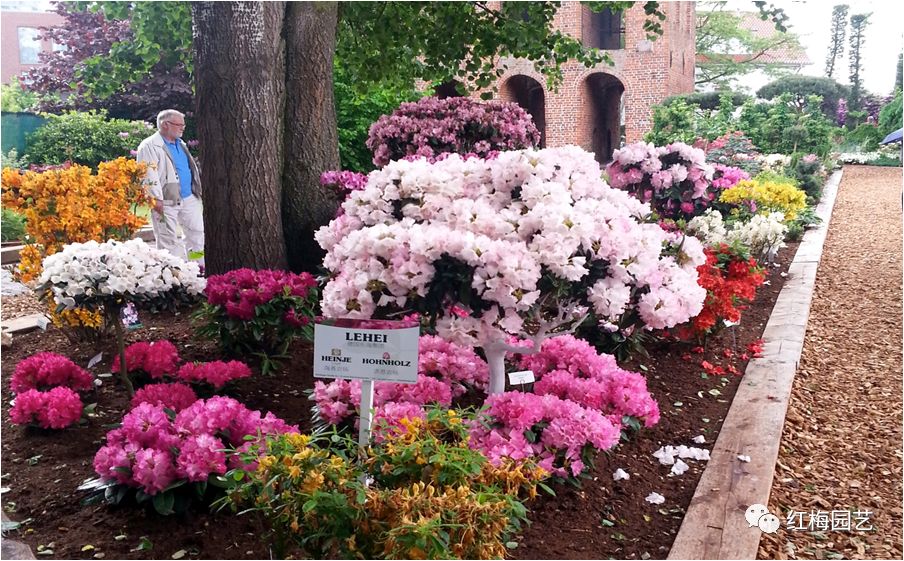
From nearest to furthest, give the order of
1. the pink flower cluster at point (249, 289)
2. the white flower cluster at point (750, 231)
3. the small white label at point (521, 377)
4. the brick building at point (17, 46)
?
the small white label at point (521, 377) < the pink flower cluster at point (249, 289) < the white flower cluster at point (750, 231) < the brick building at point (17, 46)

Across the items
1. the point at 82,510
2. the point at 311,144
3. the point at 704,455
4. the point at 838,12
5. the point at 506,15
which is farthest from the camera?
the point at 838,12

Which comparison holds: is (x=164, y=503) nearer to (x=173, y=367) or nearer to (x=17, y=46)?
(x=173, y=367)

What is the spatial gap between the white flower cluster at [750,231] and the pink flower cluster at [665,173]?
676mm

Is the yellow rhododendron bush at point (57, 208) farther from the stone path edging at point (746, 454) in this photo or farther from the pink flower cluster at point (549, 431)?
the stone path edging at point (746, 454)

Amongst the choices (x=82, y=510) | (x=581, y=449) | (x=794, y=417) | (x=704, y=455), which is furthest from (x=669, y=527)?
(x=82, y=510)

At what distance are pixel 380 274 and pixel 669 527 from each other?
124 centimetres

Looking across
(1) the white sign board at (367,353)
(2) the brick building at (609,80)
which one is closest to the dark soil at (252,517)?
(1) the white sign board at (367,353)

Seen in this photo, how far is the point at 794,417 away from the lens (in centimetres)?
367

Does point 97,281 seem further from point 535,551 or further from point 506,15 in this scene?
point 506,15

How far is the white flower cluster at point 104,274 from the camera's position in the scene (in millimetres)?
3080

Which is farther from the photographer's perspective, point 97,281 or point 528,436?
point 97,281

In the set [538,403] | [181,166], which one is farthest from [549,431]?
[181,166]

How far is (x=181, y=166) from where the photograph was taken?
6.30 m

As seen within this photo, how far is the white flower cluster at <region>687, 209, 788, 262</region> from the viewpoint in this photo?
6707 mm
